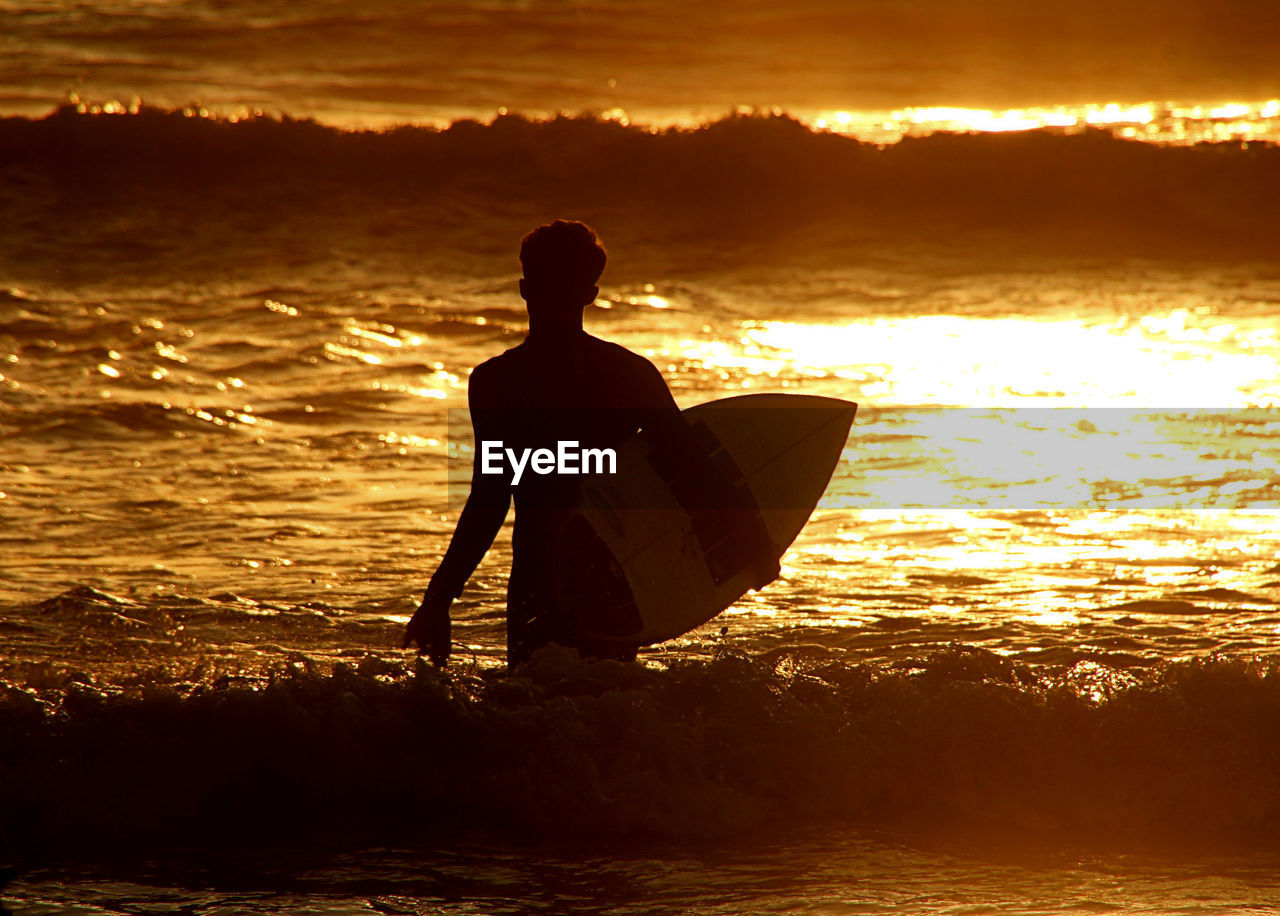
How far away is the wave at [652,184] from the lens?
16.7 meters

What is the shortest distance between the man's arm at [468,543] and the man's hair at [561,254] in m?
0.32

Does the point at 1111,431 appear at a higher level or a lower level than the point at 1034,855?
higher

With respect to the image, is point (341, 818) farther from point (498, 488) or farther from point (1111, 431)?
point (1111, 431)

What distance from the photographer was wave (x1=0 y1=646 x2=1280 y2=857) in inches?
157

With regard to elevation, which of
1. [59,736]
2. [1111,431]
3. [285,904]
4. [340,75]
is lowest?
[285,904]

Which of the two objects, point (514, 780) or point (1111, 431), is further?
point (1111, 431)

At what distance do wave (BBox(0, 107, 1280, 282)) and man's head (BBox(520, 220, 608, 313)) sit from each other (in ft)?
40.8

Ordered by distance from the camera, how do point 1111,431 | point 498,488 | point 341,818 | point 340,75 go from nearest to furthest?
point 498,488, point 341,818, point 1111,431, point 340,75

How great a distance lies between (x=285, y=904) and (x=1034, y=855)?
6.40ft

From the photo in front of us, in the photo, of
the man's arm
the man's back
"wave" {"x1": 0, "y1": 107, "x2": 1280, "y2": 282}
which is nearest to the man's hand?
the man's arm

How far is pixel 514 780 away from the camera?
4.08m

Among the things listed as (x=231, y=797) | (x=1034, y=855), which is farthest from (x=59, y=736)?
(x=1034, y=855)

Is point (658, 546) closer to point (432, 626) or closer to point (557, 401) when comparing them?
point (557, 401)
